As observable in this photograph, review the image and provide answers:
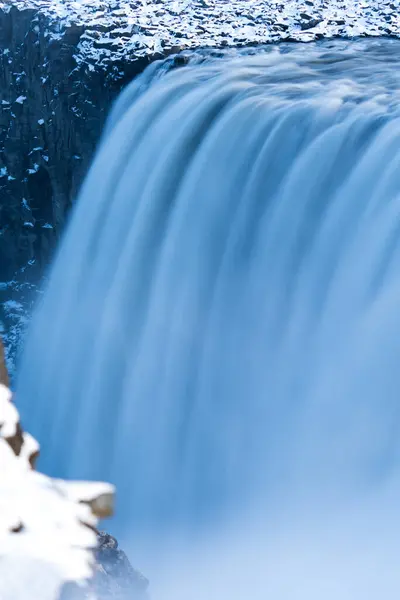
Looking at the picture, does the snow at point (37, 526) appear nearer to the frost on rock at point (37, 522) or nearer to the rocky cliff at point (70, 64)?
the frost on rock at point (37, 522)

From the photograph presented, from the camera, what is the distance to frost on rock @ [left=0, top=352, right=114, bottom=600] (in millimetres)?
1302

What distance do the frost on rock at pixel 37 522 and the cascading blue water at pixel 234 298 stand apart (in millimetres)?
3278

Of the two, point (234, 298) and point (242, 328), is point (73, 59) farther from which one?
point (242, 328)

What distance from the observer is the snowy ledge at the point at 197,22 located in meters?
10.7

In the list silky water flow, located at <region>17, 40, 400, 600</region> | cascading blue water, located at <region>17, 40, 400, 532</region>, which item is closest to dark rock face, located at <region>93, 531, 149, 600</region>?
silky water flow, located at <region>17, 40, 400, 600</region>

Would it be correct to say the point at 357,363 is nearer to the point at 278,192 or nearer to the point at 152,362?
the point at 278,192

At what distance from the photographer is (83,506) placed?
66.5 inches

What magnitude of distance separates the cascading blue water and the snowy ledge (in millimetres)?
1102

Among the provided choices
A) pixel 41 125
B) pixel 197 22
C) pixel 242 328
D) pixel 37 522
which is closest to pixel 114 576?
pixel 37 522

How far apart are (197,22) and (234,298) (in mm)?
5816

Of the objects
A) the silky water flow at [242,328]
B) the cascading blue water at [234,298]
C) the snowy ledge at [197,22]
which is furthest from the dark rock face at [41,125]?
the cascading blue water at [234,298]

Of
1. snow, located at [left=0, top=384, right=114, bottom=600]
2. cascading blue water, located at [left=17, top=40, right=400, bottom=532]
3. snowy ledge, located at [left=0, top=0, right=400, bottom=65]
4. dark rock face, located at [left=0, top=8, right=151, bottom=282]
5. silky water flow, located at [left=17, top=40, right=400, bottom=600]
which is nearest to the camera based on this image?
snow, located at [left=0, top=384, right=114, bottom=600]

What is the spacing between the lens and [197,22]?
1140 centimetres

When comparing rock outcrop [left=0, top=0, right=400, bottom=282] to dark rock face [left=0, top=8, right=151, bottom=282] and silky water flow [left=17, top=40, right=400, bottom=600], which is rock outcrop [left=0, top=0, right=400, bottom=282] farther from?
silky water flow [left=17, top=40, right=400, bottom=600]
